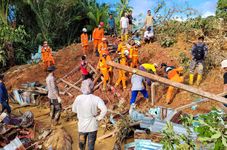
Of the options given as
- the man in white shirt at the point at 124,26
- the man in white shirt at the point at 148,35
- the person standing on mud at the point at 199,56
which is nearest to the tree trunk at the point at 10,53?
the man in white shirt at the point at 124,26

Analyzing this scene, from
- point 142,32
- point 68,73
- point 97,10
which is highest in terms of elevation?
point 97,10

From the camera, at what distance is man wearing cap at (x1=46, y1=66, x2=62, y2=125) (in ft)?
28.9

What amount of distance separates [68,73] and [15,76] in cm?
318

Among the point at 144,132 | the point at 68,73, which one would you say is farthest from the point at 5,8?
the point at 144,132

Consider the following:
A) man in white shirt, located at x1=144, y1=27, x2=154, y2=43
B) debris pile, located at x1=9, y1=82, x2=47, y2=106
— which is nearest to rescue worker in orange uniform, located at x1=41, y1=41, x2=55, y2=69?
debris pile, located at x1=9, y1=82, x2=47, y2=106

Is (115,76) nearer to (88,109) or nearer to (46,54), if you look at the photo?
(46,54)

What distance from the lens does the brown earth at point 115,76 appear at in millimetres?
9547

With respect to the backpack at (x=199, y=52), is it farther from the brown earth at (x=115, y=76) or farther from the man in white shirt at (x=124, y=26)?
the man in white shirt at (x=124, y=26)

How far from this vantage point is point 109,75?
38.6 ft

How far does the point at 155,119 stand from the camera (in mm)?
7348

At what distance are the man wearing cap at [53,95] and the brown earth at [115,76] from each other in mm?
390

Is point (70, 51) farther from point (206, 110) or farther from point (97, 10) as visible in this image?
point (206, 110)

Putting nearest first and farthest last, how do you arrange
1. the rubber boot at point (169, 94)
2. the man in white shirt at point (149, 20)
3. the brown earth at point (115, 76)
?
the brown earth at point (115, 76), the rubber boot at point (169, 94), the man in white shirt at point (149, 20)

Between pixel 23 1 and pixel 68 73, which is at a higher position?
pixel 23 1
